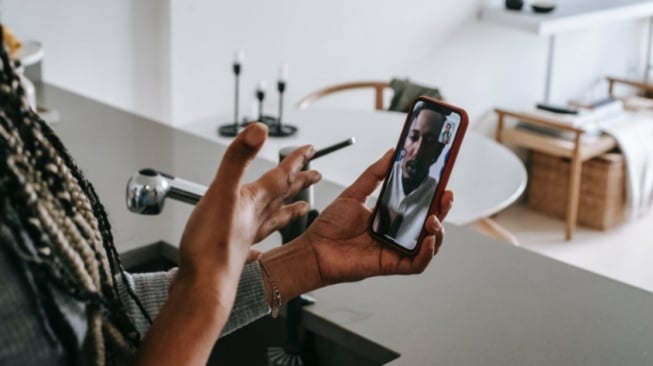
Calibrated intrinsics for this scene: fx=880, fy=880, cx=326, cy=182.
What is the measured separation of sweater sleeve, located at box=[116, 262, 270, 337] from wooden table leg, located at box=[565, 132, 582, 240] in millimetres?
3197

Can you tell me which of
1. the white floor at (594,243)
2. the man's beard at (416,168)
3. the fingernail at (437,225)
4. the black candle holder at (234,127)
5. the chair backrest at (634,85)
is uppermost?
the man's beard at (416,168)

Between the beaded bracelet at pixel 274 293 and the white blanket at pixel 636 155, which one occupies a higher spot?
the beaded bracelet at pixel 274 293

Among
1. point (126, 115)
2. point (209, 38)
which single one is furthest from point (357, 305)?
point (209, 38)

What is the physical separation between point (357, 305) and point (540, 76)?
3.69 meters

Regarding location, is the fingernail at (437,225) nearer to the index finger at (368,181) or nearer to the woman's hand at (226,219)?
the index finger at (368,181)

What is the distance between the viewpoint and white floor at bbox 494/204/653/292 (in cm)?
373

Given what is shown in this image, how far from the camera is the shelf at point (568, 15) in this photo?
156 inches

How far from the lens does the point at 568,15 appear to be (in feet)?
13.6

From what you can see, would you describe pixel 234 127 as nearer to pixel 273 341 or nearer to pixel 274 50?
pixel 274 50

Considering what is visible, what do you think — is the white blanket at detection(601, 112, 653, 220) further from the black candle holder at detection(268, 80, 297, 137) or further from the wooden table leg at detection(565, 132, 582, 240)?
the black candle holder at detection(268, 80, 297, 137)

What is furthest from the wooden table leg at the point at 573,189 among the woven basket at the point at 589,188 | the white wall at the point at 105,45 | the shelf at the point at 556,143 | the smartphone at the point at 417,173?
the smartphone at the point at 417,173

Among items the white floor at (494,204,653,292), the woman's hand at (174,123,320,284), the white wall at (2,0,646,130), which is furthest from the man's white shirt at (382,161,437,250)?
the white floor at (494,204,653,292)

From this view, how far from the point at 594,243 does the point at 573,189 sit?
27cm

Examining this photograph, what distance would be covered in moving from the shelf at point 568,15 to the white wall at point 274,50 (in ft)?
0.43
